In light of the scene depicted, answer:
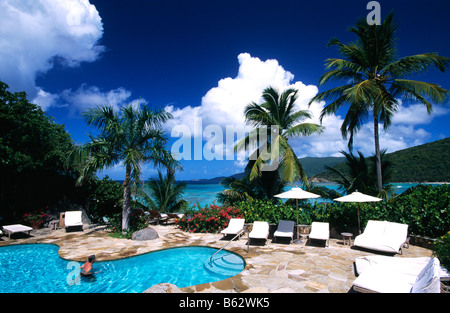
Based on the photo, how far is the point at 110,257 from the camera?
666 cm

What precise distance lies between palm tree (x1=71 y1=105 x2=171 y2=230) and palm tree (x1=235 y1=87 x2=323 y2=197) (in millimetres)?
5176

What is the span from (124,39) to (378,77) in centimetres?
1227

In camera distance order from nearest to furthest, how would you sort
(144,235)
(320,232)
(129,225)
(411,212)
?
(411,212)
(320,232)
(144,235)
(129,225)

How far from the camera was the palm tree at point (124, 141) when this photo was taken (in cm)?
912

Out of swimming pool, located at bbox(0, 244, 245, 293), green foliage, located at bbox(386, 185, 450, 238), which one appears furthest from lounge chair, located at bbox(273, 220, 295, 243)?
green foliage, located at bbox(386, 185, 450, 238)

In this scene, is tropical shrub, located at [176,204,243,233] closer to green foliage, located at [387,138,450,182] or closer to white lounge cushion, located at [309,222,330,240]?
white lounge cushion, located at [309,222,330,240]

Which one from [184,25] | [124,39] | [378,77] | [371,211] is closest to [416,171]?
[378,77]

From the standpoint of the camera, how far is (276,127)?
12727 mm

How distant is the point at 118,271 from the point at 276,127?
998cm

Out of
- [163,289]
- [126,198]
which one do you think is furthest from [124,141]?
[163,289]

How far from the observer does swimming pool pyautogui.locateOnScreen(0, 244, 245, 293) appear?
524 centimetres

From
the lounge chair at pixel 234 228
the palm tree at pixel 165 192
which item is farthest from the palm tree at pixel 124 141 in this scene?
the palm tree at pixel 165 192

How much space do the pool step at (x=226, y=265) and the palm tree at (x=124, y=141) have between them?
179 inches

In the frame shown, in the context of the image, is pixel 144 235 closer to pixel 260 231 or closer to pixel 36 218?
pixel 260 231
